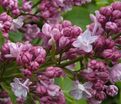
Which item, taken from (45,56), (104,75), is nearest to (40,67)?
(45,56)

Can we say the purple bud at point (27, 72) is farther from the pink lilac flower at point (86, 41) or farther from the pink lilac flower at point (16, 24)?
the pink lilac flower at point (16, 24)

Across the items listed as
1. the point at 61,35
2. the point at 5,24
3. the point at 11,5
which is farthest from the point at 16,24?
the point at 61,35

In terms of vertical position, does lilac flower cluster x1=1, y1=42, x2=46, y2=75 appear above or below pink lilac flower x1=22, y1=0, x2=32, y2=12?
above

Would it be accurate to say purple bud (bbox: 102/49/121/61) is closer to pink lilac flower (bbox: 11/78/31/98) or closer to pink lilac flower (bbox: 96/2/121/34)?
pink lilac flower (bbox: 96/2/121/34)

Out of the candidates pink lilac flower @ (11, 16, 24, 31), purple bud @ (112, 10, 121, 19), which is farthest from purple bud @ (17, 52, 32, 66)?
pink lilac flower @ (11, 16, 24, 31)

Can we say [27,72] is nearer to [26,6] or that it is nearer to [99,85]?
[99,85]

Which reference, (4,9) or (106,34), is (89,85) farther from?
(4,9)

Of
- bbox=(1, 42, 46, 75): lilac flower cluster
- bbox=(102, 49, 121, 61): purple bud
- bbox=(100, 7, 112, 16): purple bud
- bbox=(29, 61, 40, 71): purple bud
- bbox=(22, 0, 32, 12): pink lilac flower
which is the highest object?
bbox=(100, 7, 112, 16): purple bud

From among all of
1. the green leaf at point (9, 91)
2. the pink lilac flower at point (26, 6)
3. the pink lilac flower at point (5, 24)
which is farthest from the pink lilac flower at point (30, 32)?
the green leaf at point (9, 91)
